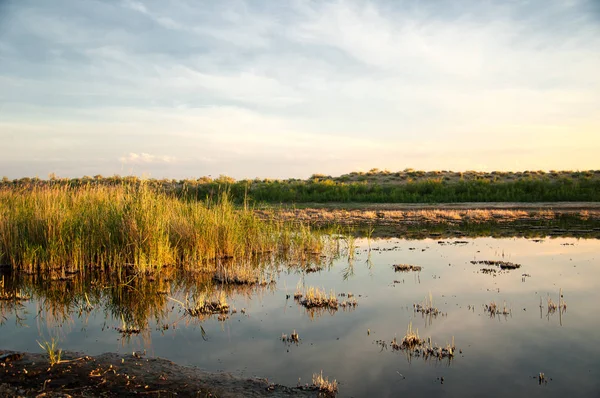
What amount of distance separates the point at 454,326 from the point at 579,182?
39902 mm

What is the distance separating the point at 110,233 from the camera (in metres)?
12.1

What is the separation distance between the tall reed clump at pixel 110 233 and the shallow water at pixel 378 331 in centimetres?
129

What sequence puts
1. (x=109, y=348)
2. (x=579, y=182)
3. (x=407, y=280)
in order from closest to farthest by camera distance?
1. (x=109, y=348)
2. (x=407, y=280)
3. (x=579, y=182)

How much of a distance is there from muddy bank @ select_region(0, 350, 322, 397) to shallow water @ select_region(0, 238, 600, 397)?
0.38 metres

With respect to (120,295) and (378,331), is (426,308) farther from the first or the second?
(120,295)

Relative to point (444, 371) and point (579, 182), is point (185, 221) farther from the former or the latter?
point (579, 182)

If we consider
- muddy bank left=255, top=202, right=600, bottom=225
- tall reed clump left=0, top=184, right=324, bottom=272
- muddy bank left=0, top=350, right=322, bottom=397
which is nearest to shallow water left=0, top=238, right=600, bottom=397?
muddy bank left=0, top=350, right=322, bottom=397

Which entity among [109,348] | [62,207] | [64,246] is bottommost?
[109,348]

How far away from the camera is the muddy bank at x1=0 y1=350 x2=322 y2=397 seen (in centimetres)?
507

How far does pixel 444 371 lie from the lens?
5.90m

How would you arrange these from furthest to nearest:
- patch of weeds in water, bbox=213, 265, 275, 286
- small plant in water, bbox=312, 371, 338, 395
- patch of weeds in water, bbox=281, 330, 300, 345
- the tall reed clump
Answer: the tall reed clump < patch of weeds in water, bbox=213, 265, 275, 286 < patch of weeds in water, bbox=281, 330, 300, 345 < small plant in water, bbox=312, 371, 338, 395

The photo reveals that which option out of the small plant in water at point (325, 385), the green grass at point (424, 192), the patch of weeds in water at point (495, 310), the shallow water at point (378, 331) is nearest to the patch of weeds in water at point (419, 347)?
the shallow water at point (378, 331)

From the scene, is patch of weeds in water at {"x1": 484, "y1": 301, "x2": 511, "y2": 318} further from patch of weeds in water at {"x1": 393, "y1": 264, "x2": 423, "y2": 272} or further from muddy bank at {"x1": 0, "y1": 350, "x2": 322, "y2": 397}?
muddy bank at {"x1": 0, "y1": 350, "x2": 322, "y2": 397}

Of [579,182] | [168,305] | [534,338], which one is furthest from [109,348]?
[579,182]
